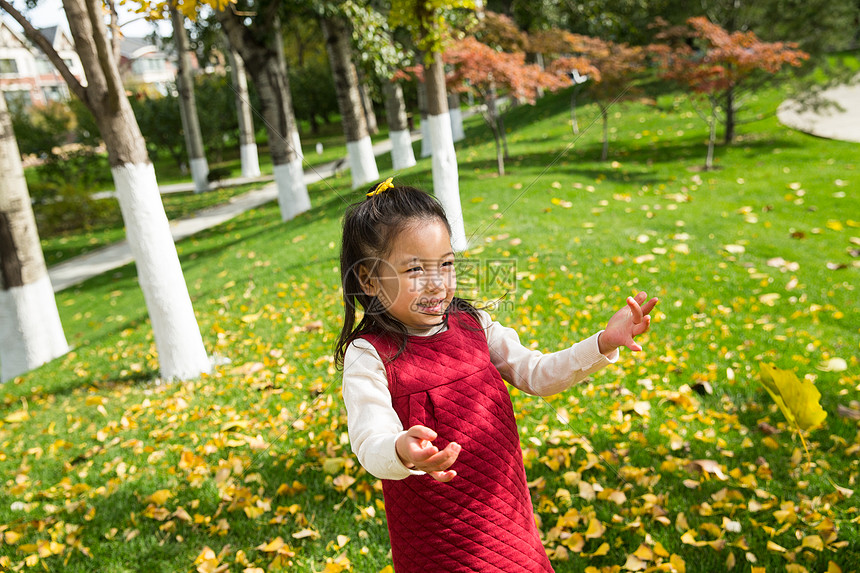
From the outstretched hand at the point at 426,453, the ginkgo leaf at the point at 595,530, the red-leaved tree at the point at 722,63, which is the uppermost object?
the red-leaved tree at the point at 722,63

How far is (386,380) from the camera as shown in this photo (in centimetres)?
152

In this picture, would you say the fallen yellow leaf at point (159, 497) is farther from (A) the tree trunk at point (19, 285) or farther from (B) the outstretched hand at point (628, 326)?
(A) the tree trunk at point (19, 285)

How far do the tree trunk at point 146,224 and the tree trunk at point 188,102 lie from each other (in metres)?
13.1

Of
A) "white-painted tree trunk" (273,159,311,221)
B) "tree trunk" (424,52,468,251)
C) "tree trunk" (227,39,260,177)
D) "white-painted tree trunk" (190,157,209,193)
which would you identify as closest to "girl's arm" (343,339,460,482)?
"tree trunk" (424,52,468,251)

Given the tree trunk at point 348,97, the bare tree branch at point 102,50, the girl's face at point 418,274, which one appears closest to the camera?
the girl's face at point 418,274

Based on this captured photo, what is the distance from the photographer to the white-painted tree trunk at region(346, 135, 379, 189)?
39.0 ft

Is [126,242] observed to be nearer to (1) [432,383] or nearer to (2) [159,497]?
(2) [159,497]

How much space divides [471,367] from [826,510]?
2.02 metres

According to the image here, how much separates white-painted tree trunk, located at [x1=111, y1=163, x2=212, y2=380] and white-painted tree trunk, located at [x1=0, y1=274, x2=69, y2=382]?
7.83 ft

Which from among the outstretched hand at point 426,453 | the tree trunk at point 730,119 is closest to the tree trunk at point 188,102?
the tree trunk at point 730,119

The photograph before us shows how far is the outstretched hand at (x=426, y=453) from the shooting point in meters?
1.14

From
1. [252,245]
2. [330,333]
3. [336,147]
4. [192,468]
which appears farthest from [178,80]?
[192,468]

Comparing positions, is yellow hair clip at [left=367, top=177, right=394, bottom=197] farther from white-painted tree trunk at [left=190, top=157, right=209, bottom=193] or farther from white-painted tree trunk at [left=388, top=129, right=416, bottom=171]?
white-painted tree trunk at [left=190, top=157, right=209, bottom=193]

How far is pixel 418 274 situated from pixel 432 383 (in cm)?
31
